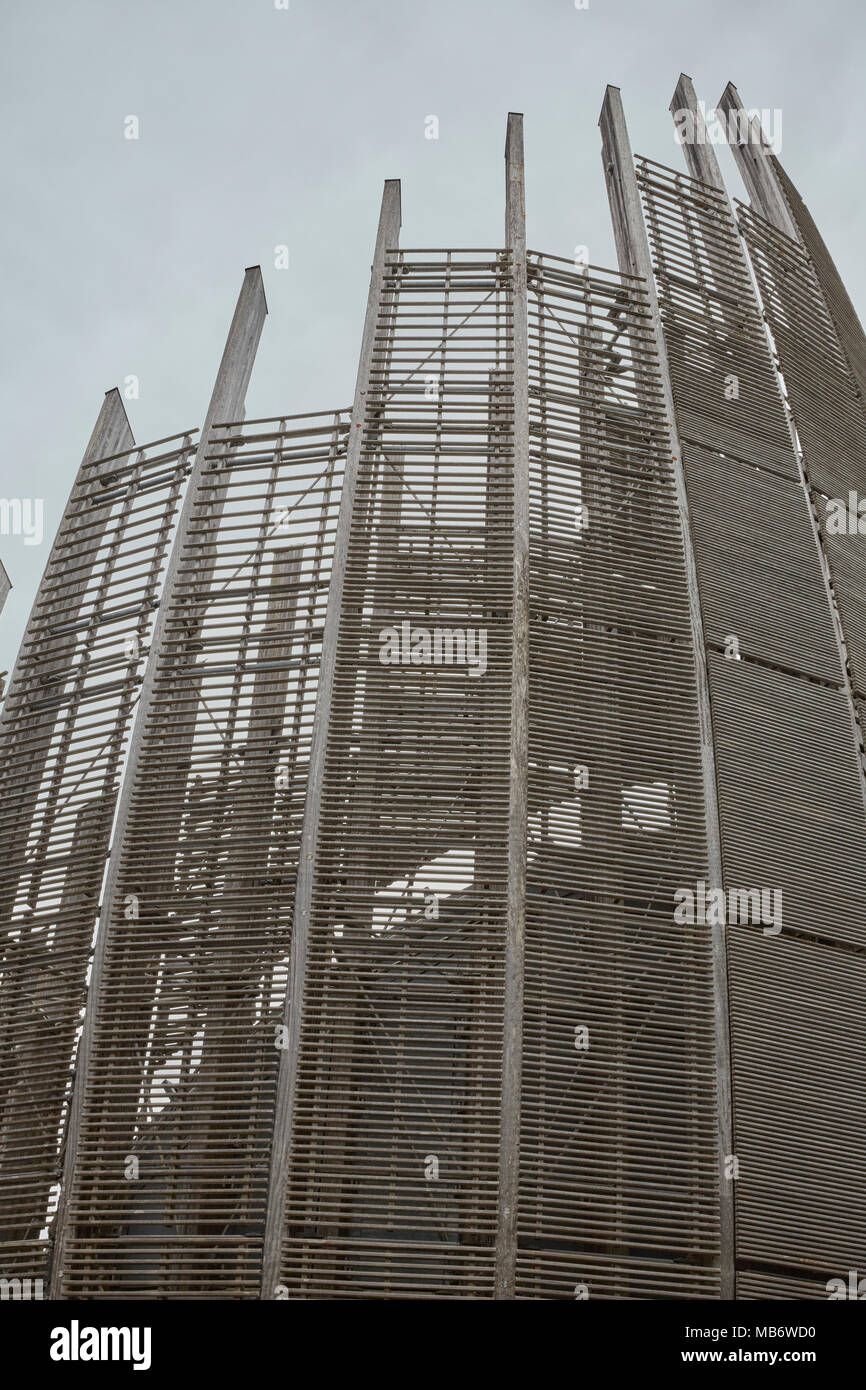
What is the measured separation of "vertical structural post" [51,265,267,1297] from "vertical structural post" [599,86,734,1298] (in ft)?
10.9

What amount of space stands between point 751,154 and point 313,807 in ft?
30.4

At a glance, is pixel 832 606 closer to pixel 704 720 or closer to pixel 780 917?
pixel 704 720

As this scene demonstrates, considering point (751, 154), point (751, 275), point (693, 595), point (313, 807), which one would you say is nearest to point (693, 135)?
point (751, 154)

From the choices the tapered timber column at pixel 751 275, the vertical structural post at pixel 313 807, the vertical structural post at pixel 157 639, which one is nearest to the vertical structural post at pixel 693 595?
the tapered timber column at pixel 751 275

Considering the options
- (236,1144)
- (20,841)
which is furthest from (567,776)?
(20,841)

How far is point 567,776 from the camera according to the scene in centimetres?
791

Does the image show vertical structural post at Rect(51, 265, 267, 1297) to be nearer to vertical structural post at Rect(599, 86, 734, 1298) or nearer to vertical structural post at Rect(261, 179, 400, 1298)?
vertical structural post at Rect(261, 179, 400, 1298)

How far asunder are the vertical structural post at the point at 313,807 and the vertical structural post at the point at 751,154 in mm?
4625

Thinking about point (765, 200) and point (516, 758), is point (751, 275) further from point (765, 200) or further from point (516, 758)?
point (516, 758)

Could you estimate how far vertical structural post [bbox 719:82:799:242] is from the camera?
41.3 ft

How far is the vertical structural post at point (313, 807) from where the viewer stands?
675 centimetres
